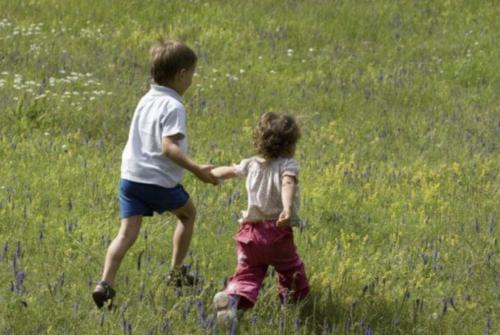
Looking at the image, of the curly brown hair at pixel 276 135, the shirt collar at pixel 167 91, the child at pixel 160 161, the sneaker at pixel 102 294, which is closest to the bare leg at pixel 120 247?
the child at pixel 160 161

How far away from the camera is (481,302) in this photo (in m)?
5.71

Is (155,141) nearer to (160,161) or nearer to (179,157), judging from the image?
(160,161)

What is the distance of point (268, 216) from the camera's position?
17.3 ft

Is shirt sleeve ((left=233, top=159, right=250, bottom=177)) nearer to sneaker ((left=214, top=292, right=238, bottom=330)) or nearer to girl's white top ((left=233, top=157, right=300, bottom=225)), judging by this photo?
girl's white top ((left=233, top=157, right=300, bottom=225))

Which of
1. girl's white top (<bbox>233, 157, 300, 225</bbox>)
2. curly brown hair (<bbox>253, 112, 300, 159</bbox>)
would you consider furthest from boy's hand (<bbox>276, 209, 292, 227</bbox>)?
curly brown hair (<bbox>253, 112, 300, 159</bbox>)

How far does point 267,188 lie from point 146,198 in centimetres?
65

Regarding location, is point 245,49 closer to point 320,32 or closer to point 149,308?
point 320,32

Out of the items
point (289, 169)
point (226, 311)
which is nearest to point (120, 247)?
point (226, 311)

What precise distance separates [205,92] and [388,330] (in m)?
5.47

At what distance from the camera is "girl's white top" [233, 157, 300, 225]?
5.25m

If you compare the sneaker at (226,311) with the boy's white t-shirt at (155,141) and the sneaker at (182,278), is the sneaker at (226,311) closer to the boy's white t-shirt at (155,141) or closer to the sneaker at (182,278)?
the sneaker at (182,278)

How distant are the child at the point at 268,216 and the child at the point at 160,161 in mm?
249

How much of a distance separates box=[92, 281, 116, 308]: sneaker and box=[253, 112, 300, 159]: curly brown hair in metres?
1.06

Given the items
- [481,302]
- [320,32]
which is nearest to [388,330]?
[481,302]
